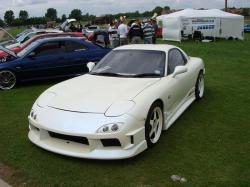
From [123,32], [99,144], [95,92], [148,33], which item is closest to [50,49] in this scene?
[95,92]

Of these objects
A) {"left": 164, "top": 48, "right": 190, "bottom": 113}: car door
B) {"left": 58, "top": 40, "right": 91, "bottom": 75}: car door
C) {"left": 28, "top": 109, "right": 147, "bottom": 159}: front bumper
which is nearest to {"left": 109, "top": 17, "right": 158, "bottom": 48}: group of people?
{"left": 58, "top": 40, "right": 91, "bottom": 75}: car door

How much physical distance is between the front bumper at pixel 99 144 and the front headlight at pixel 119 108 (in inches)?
7.4

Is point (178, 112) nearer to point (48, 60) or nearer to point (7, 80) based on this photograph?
point (48, 60)

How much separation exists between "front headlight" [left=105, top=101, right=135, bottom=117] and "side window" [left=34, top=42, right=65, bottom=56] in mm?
5577

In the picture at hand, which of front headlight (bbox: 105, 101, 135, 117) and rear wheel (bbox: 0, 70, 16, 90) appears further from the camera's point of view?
rear wheel (bbox: 0, 70, 16, 90)

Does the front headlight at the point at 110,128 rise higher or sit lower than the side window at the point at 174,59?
lower

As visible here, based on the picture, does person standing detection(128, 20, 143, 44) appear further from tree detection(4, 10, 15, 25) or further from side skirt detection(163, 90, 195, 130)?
tree detection(4, 10, 15, 25)

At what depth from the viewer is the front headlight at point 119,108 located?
14.3ft

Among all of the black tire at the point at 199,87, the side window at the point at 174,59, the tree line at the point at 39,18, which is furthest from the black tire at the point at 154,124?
the tree line at the point at 39,18

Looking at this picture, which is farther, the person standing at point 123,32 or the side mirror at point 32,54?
the person standing at point 123,32

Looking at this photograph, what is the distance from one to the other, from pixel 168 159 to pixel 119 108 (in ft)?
2.91

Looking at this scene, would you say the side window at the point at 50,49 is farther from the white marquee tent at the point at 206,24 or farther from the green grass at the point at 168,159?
the white marquee tent at the point at 206,24

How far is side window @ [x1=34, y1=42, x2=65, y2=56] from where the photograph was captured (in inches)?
378

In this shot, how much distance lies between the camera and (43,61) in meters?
9.44
